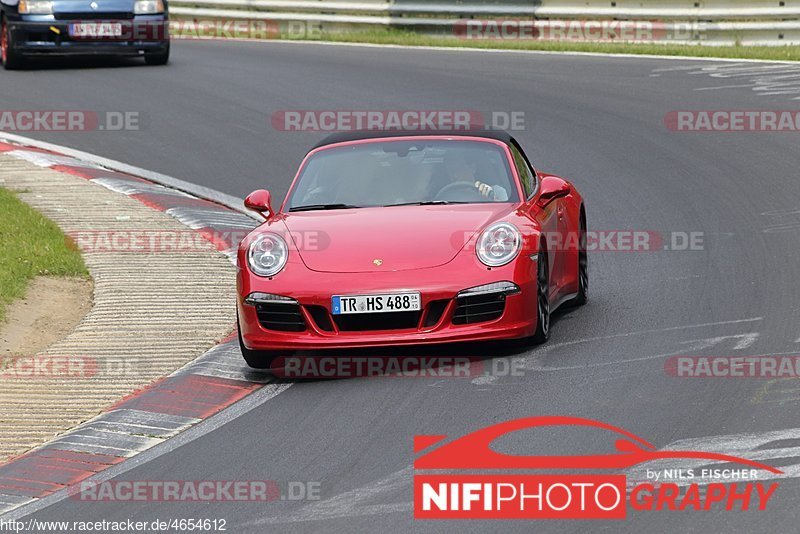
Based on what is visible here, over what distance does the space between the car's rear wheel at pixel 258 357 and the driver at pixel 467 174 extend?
1610mm

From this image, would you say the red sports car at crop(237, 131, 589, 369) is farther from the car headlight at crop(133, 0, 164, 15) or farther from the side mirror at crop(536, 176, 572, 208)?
the car headlight at crop(133, 0, 164, 15)

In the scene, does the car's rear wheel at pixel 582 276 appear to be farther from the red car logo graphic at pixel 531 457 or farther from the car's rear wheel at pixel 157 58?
the car's rear wheel at pixel 157 58

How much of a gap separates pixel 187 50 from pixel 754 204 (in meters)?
13.3

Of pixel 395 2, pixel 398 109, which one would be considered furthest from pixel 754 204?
pixel 395 2

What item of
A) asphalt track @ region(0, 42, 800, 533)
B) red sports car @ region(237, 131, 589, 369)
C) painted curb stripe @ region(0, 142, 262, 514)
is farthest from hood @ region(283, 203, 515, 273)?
painted curb stripe @ region(0, 142, 262, 514)

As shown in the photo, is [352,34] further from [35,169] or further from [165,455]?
[165,455]

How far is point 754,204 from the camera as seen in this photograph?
13.0 metres

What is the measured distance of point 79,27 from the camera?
2094cm

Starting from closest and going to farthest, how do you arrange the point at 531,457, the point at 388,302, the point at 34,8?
the point at 531,457, the point at 388,302, the point at 34,8

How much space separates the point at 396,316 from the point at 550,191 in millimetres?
1508

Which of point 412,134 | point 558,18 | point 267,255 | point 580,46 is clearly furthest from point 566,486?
point 558,18

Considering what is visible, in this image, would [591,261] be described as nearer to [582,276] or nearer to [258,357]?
[582,276]

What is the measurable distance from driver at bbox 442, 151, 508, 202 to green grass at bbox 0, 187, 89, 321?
3036mm

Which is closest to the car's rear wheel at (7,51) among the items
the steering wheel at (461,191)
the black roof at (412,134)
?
the black roof at (412,134)
